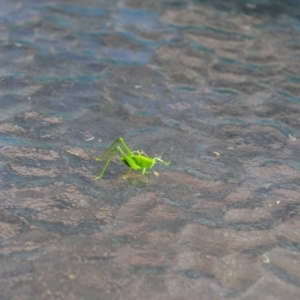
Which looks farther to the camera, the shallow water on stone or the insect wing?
the insect wing

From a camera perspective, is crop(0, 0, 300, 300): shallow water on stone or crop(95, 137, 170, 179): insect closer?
crop(0, 0, 300, 300): shallow water on stone

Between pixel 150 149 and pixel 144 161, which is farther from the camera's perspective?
pixel 150 149

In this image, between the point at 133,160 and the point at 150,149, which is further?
the point at 150,149

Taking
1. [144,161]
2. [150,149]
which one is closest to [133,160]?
[144,161]

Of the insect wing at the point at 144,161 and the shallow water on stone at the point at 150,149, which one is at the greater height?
the insect wing at the point at 144,161

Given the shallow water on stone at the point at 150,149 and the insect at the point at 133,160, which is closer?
the shallow water on stone at the point at 150,149

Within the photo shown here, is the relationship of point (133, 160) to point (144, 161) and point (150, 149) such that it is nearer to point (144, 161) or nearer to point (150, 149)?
point (144, 161)

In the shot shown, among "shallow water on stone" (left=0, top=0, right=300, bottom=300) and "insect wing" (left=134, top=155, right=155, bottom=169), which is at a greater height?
"insect wing" (left=134, top=155, right=155, bottom=169)

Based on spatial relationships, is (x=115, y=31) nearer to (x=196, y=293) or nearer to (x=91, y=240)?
(x=91, y=240)
